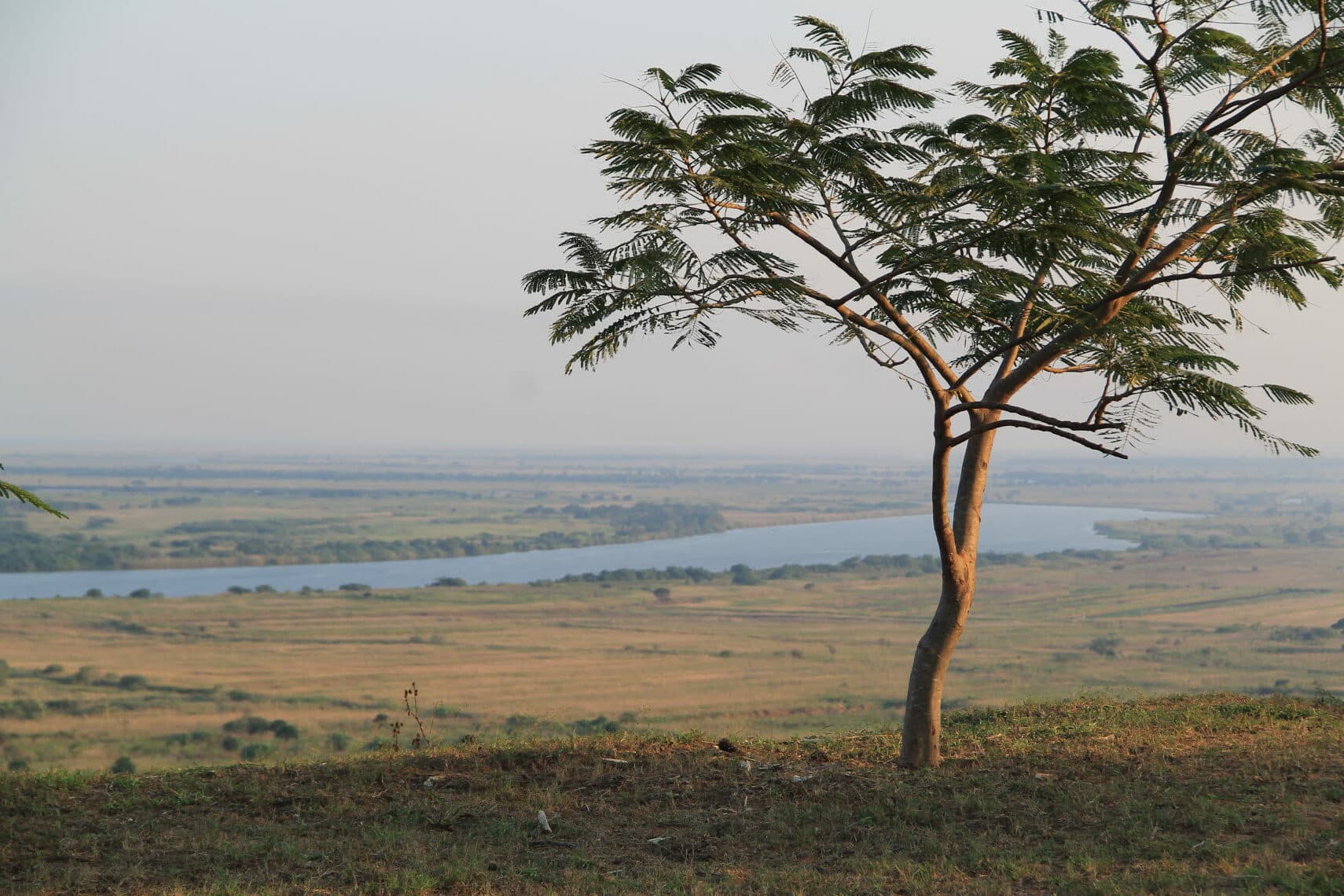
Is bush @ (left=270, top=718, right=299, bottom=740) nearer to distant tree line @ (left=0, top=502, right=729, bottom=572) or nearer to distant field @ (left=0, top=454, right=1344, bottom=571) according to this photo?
distant tree line @ (left=0, top=502, right=729, bottom=572)

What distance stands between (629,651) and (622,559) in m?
50.2

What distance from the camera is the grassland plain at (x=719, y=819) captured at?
5.79 m

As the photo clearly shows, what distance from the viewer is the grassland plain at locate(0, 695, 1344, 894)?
19.0 feet

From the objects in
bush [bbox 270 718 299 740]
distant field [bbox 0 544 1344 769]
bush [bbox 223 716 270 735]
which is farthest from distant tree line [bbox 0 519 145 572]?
bush [bbox 270 718 299 740]

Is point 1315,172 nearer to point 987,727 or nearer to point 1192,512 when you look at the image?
point 987,727

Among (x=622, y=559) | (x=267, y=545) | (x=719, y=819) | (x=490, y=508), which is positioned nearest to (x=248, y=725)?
(x=719, y=819)

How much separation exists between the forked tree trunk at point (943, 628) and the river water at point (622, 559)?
267ft

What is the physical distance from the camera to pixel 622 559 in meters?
106

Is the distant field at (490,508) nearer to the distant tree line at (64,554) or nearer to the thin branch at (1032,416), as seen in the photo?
the distant tree line at (64,554)

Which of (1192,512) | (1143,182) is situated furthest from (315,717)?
(1192,512)

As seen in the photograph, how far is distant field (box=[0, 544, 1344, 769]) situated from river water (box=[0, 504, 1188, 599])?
983 centimetres

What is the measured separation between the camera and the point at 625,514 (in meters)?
138

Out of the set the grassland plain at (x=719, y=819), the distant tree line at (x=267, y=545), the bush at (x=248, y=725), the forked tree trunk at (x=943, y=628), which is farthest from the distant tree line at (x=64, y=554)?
the forked tree trunk at (x=943, y=628)

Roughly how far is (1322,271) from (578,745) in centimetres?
697
